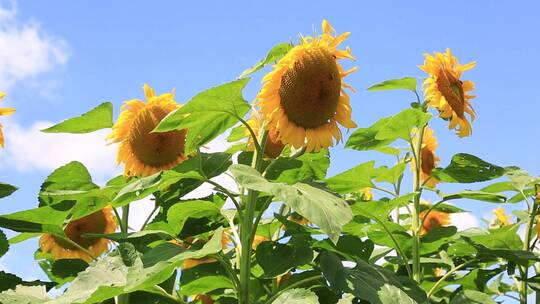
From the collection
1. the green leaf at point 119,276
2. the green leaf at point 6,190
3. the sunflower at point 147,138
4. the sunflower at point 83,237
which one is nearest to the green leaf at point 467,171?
the sunflower at point 147,138

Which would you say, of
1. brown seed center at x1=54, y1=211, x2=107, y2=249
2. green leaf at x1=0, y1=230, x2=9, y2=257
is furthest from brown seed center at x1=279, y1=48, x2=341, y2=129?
brown seed center at x1=54, y1=211, x2=107, y2=249

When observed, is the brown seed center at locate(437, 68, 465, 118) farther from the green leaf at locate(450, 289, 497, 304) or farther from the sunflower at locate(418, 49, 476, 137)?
the green leaf at locate(450, 289, 497, 304)

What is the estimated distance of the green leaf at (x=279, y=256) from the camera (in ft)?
7.74

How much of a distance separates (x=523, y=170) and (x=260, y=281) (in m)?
1.28

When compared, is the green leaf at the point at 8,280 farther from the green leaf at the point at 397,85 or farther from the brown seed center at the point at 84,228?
the green leaf at the point at 397,85

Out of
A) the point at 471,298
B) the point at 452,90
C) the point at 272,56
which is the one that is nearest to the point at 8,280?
the point at 272,56

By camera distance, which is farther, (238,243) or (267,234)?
(267,234)

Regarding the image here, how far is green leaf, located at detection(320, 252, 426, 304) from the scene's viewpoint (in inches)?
83.4

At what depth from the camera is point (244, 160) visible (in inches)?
106

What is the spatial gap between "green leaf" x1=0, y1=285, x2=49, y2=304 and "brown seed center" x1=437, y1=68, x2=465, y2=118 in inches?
73.7

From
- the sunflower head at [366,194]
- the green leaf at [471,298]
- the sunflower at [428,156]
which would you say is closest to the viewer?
the green leaf at [471,298]

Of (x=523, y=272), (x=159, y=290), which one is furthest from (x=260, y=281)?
(x=523, y=272)

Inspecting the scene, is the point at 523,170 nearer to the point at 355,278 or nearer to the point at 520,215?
the point at 520,215

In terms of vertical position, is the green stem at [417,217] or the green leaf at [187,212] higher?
the green leaf at [187,212]
